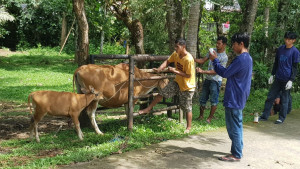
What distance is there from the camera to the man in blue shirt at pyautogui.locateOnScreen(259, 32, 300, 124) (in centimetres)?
720

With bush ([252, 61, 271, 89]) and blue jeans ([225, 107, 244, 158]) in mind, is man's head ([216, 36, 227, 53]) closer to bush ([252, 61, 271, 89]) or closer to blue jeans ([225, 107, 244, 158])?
blue jeans ([225, 107, 244, 158])

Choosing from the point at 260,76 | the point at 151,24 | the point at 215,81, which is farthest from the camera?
the point at 151,24

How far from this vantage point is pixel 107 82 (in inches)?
243

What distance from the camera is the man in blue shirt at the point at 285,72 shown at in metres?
7.20

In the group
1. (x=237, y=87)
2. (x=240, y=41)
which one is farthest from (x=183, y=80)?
(x=240, y=41)

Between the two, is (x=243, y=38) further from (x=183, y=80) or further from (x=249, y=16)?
(x=249, y=16)

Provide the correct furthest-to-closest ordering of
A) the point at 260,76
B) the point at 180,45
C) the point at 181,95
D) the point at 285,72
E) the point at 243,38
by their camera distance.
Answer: the point at 260,76
the point at 285,72
the point at 181,95
the point at 180,45
the point at 243,38

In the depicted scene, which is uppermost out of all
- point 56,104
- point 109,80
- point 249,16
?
point 249,16

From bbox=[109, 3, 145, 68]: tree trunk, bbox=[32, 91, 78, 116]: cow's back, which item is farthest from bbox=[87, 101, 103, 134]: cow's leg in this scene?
bbox=[109, 3, 145, 68]: tree trunk

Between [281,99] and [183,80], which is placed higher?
[183,80]

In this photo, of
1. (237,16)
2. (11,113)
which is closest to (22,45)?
(237,16)

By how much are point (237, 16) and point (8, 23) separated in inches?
668

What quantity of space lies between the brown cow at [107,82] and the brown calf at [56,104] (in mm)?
345

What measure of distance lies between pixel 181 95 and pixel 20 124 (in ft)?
11.1
